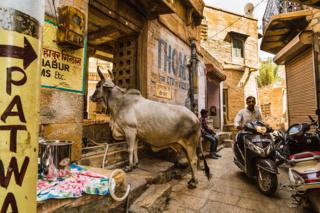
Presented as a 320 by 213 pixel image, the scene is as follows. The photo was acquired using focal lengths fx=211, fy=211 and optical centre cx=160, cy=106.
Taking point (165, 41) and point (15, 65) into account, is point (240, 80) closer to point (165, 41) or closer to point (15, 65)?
point (165, 41)

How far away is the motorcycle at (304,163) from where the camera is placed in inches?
115

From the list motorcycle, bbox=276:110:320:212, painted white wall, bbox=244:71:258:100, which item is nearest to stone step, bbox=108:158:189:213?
motorcycle, bbox=276:110:320:212

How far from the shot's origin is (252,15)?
758 inches

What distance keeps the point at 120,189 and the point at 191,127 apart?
210 cm

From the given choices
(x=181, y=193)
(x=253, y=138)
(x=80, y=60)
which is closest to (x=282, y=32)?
(x=253, y=138)

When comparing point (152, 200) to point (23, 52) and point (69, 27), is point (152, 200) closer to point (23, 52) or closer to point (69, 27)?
point (69, 27)

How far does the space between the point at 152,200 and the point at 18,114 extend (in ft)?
8.59

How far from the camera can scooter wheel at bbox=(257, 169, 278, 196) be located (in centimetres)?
374

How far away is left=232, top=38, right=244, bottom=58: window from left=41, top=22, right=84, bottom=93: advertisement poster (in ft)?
53.2

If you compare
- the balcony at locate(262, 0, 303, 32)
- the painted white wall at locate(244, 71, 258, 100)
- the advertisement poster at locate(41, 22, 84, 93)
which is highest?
the balcony at locate(262, 0, 303, 32)

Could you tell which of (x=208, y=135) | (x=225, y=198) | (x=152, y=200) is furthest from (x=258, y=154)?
(x=208, y=135)

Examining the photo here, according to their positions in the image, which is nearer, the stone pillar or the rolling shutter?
the stone pillar

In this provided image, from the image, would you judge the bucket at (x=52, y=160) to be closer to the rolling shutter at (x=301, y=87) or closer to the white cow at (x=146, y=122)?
the white cow at (x=146, y=122)

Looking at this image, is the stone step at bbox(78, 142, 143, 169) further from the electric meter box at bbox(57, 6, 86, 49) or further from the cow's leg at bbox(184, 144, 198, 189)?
the electric meter box at bbox(57, 6, 86, 49)
